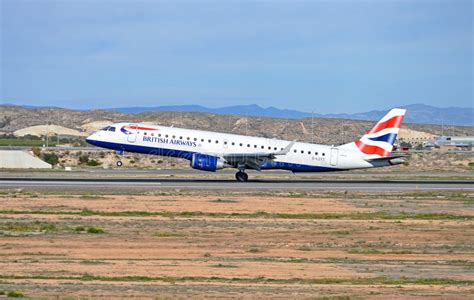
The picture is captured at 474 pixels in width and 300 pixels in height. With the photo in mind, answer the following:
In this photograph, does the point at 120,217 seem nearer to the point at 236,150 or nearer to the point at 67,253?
the point at 67,253

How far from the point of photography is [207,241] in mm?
33156

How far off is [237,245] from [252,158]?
26.3 meters

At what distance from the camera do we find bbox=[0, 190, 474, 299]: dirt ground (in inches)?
906

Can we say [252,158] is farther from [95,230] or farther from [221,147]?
[95,230]

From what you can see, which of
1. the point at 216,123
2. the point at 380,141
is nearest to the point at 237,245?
the point at 380,141

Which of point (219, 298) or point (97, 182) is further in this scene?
point (97, 182)

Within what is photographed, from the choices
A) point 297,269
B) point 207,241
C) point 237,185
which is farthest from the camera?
point 237,185

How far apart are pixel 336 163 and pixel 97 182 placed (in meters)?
15.4

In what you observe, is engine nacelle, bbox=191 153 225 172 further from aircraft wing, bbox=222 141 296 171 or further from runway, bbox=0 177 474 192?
runway, bbox=0 177 474 192

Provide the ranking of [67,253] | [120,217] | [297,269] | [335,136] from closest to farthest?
1. [297,269]
2. [67,253]
3. [120,217]
4. [335,136]

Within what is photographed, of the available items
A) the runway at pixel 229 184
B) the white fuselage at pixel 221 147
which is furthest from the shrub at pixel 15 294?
the white fuselage at pixel 221 147

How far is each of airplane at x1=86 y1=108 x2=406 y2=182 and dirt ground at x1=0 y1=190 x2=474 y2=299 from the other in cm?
797

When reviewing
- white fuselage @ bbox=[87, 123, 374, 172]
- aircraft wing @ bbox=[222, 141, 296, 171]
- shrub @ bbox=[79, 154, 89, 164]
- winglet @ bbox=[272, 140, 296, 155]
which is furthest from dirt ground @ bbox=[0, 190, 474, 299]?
shrub @ bbox=[79, 154, 89, 164]

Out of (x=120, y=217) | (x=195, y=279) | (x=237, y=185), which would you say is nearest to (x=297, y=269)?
(x=195, y=279)
